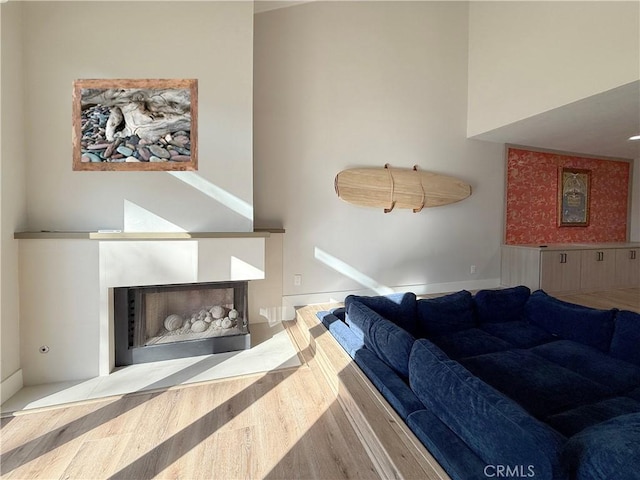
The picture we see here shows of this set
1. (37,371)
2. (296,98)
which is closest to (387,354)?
(37,371)

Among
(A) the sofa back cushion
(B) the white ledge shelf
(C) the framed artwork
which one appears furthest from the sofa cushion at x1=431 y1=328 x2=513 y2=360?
(C) the framed artwork

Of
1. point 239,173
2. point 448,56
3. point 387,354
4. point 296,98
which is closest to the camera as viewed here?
point 387,354

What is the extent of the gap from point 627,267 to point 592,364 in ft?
14.1

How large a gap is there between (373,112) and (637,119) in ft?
10.0

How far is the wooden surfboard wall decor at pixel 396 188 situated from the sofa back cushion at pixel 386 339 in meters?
1.71

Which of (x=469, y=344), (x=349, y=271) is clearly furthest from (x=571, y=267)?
(x=349, y=271)

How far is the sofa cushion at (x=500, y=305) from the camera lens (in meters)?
2.80

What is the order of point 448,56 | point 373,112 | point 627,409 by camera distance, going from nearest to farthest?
1. point 627,409
2. point 373,112
3. point 448,56

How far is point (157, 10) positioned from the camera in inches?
97.4

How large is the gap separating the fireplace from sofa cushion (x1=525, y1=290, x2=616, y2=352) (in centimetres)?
270

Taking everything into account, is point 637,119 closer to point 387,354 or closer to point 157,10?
point 387,354

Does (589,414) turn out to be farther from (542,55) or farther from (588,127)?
(588,127)

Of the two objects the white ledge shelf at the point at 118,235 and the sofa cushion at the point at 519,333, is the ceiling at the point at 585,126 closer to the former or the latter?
the sofa cushion at the point at 519,333

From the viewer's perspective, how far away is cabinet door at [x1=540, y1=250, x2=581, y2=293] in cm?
418
